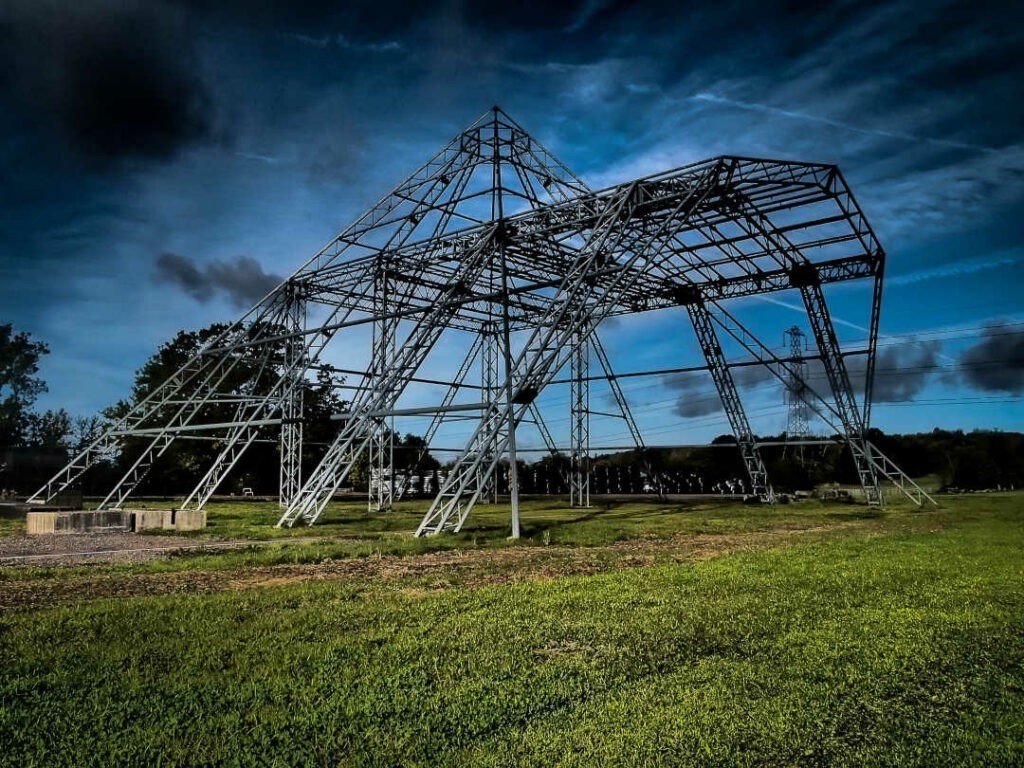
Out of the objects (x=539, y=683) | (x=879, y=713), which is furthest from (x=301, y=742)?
(x=879, y=713)

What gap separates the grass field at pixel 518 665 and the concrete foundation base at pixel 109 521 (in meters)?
8.75

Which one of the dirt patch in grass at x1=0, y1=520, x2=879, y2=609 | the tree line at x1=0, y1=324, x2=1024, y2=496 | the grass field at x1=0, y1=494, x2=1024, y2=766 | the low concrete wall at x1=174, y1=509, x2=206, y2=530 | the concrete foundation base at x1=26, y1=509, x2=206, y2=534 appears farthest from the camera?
the tree line at x1=0, y1=324, x2=1024, y2=496

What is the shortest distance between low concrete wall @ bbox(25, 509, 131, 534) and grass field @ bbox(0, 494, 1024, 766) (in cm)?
903

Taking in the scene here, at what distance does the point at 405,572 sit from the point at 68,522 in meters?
12.5

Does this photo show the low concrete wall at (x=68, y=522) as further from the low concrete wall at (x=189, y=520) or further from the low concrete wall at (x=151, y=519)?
the low concrete wall at (x=189, y=520)

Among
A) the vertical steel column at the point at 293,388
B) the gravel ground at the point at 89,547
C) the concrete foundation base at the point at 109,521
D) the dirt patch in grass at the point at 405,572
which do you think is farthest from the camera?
the vertical steel column at the point at 293,388

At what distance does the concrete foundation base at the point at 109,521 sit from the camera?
18109mm

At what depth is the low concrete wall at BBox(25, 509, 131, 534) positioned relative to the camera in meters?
18.0

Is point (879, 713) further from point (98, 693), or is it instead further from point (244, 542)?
point (244, 542)

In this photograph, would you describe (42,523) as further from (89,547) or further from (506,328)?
(506,328)

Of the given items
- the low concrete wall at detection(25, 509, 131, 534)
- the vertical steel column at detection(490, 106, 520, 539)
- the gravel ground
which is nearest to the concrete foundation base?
the low concrete wall at detection(25, 509, 131, 534)

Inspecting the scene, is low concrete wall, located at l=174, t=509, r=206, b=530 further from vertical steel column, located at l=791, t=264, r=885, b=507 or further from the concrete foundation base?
vertical steel column, located at l=791, t=264, r=885, b=507

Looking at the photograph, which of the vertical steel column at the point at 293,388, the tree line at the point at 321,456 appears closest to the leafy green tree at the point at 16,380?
the tree line at the point at 321,456

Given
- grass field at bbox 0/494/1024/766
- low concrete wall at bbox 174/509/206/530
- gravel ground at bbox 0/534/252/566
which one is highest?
low concrete wall at bbox 174/509/206/530
